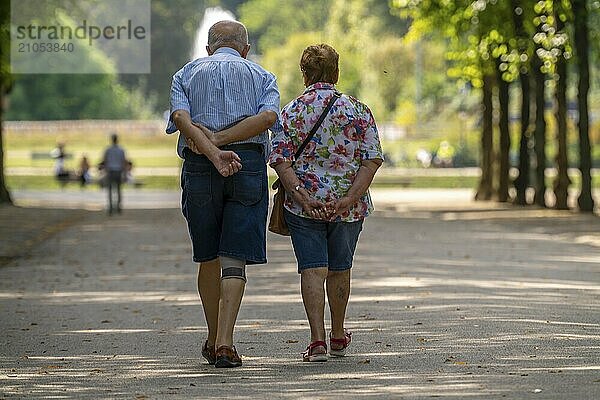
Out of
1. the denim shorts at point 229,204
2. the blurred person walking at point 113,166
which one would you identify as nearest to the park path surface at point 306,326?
the denim shorts at point 229,204

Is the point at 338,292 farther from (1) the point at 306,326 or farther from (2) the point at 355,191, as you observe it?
(1) the point at 306,326

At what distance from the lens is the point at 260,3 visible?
116m

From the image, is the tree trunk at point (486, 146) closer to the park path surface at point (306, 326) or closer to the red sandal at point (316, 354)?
the park path surface at point (306, 326)

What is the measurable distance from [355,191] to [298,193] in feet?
1.10

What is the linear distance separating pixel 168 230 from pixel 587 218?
7.42 metres

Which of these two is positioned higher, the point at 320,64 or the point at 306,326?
the point at 320,64

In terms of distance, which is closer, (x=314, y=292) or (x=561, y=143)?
(x=314, y=292)

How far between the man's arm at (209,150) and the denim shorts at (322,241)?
678 mm

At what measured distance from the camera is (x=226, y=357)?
898cm

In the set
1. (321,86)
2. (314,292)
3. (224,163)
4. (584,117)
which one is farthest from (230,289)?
(584,117)

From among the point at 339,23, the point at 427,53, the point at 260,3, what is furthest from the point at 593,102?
the point at 260,3

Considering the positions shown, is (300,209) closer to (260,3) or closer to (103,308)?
(103,308)

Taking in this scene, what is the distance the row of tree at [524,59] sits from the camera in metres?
28.4

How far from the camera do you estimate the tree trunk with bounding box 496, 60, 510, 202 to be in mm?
37125
